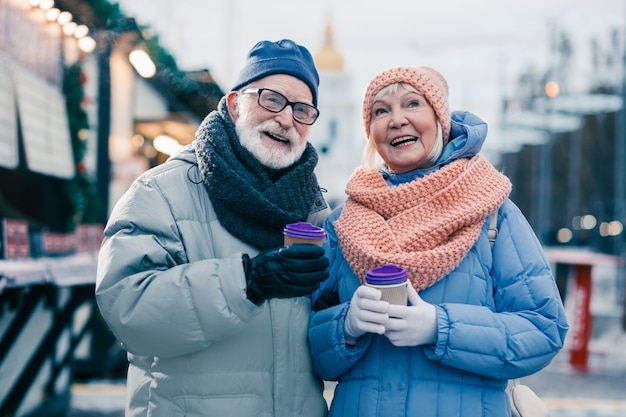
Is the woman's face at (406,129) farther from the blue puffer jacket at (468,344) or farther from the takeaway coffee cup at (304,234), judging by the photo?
the takeaway coffee cup at (304,234)

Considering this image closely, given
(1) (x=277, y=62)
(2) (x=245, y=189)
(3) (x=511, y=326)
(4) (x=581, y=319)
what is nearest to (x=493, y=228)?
(3) (x=511, y=326)

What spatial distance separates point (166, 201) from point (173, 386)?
2.17 ft

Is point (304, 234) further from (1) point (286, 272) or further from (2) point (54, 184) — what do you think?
(2) point (54, 184)

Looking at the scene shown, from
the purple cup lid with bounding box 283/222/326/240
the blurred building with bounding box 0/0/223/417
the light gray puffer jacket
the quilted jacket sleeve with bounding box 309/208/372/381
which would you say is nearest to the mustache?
the light gray puffer jacket

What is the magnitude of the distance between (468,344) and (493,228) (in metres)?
0.45

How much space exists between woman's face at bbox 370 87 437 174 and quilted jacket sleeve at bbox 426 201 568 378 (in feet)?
1.67

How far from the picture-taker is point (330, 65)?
77.8m

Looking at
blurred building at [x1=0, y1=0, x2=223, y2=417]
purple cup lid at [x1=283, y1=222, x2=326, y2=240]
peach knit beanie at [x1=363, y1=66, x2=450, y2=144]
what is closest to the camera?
purple cup lid at [x1=283, y1=222, x2=326, y2=240]

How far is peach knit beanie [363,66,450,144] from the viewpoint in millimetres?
2260

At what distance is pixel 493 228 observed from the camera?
7.15 ft

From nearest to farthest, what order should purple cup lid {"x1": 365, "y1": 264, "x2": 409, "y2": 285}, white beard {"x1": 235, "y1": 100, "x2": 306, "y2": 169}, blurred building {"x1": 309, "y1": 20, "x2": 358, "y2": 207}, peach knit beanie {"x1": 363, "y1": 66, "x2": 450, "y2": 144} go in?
purple cup lid {"x1": 365, "y1": 264, "x2": 409, "y2": 285} → peach knit beanie {"x1": 363, "y1": 66, "x2": 450, "y2": 144} → white beard {"x1": 235, "y1": 100, "x2": 306, "y2": 169} → blurred building {"x1": 309, "y1": 20, "x2": 358, "y2": 207}

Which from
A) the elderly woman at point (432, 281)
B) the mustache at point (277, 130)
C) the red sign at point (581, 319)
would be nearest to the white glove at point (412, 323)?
the elderly woman at point (432, 281)

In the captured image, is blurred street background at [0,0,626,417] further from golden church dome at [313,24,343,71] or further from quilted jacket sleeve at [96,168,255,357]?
golden church dome at [313,24,343,71]

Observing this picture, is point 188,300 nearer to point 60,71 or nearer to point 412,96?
point 412,96
